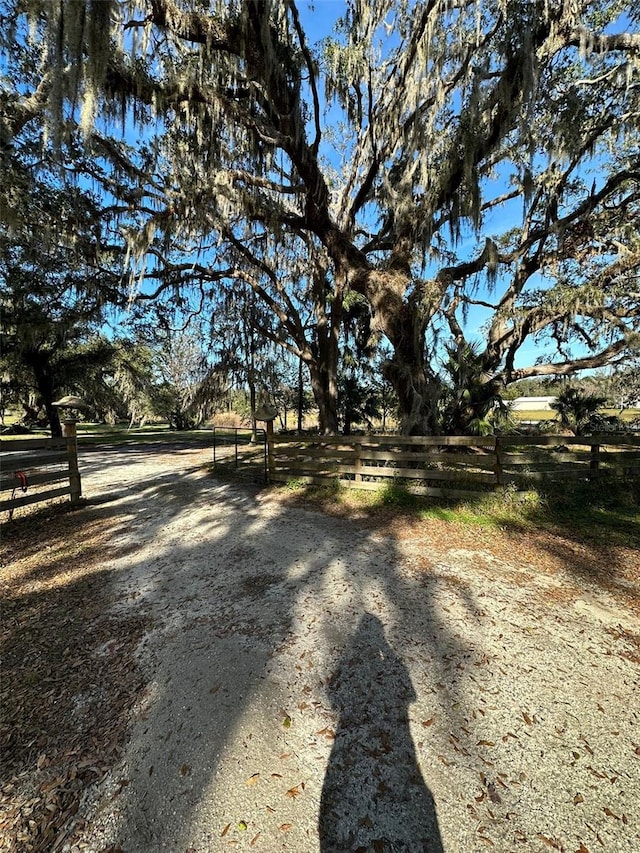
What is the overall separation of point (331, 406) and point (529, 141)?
7.34 meters

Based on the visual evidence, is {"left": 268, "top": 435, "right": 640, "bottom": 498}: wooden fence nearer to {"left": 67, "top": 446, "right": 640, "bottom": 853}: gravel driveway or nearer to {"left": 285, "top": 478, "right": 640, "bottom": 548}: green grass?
{"left": 285, "top": 478, "right": 640, "bottom": 548}: green grass

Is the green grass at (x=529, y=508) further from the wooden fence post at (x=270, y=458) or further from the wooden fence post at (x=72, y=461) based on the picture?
the wooden fence post at (x=72, y=461)

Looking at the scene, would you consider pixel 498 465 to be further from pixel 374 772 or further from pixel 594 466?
pixel 374 772

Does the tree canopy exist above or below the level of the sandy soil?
above

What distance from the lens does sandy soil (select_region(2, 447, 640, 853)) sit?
1.50m

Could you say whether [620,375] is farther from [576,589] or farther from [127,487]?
[127,487]

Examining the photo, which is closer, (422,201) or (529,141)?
(529,141)

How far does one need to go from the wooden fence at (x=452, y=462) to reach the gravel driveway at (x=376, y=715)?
2.23 metres

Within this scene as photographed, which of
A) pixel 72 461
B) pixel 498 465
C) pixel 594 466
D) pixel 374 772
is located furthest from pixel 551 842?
pixel 72 461

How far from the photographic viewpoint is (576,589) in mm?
3301

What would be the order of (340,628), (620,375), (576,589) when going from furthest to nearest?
(620,375) < (576,589) < (340,628)

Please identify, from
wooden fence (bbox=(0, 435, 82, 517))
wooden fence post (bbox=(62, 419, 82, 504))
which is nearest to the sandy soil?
wooden fence (bbox=(0, 435, 82, 517))

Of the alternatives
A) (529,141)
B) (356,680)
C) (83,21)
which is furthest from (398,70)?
(356,680)

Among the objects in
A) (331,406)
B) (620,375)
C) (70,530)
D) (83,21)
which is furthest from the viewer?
A: (620,375)
